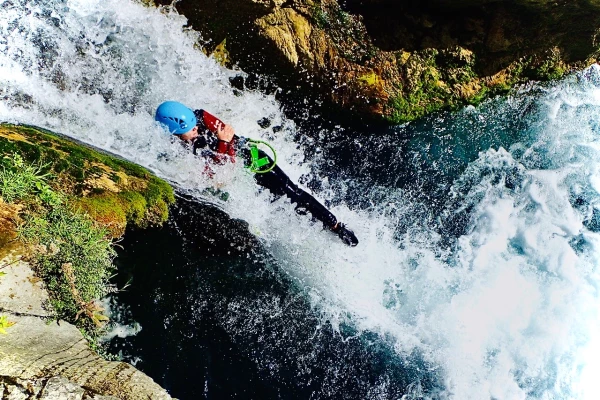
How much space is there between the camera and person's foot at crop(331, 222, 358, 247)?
7035mm

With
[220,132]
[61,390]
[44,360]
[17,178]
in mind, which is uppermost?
[220,132]

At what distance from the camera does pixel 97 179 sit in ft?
Answer: 19.1

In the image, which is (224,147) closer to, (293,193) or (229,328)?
(293,193)

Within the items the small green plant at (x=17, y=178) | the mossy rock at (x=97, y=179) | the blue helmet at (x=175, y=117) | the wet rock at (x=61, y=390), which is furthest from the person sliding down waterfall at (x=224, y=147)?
the wet rock at (x=61, y=390)

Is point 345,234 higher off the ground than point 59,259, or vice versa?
point 345,234

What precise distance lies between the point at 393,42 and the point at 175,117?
153 inches

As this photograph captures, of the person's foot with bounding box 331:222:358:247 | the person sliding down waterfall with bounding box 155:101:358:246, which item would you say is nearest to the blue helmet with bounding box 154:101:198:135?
the person sliding down waterfall with bounding box 155:101:358:246

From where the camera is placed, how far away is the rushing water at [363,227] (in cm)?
623

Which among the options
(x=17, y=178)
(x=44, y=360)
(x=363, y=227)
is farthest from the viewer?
(x=363, y=227)

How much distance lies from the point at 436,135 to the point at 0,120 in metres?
6.64

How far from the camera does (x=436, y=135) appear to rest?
319 inches

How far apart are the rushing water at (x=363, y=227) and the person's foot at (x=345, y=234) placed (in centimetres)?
17

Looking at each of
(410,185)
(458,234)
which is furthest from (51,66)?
(458,234)

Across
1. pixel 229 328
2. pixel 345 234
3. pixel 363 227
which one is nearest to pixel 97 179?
pixel 229 328
